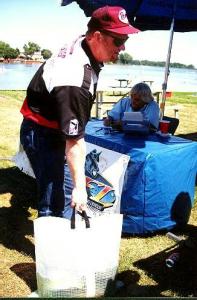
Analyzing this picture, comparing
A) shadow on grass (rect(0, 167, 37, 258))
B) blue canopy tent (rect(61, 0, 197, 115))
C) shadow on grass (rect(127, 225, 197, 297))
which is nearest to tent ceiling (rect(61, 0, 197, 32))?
blue canopy tent (rect(61, 0, 197, 115))

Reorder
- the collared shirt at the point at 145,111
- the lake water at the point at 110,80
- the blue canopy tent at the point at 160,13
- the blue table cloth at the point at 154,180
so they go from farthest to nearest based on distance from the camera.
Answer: the lake water at the point at 110,80, the blue canopy tent at the point at 160,13, the collared shirt at the point at 145,111, the blue table cloth at the point at 154,180

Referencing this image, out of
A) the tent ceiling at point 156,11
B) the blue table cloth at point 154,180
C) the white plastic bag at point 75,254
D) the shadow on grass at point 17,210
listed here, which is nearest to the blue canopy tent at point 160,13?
the tent ceiling at point 156,11

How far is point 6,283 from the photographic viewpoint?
3.08 metres

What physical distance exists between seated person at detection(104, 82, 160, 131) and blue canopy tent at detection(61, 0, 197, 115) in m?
1.26

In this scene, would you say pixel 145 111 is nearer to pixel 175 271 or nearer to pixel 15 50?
pixel 175 271

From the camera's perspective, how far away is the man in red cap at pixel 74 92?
7.55ft

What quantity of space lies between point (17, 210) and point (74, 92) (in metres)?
2.64

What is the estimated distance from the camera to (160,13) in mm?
6574

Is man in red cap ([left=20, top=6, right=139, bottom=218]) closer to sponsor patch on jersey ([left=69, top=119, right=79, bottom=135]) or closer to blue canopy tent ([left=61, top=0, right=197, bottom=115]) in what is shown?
sponsor patch on jersey ([left=69, top=119, right=79, bottom=135])

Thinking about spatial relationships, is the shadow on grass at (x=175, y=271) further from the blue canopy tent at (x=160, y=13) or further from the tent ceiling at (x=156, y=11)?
the tent ceiling at (x=156, y=11)

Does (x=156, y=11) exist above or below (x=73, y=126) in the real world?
above

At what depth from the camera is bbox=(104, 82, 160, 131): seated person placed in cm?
437

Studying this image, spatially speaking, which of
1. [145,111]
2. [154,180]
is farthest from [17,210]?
[145,111]

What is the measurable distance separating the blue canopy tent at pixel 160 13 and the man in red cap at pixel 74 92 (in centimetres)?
339
